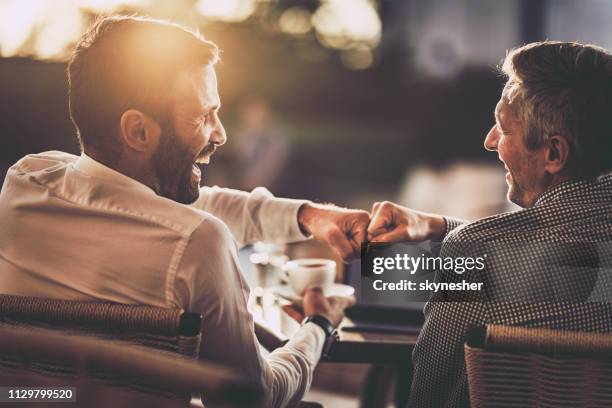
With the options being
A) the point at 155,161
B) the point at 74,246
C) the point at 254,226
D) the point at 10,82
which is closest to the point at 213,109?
the point at 155,161

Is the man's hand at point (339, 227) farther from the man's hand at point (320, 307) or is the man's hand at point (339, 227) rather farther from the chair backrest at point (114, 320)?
the chair backrest at point (114, 320)

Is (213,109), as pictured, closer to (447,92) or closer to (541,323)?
(541,323)

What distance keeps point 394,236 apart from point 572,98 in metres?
0.65

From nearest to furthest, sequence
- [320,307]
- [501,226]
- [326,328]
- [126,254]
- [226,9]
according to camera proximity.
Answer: [126,254]
[501,226]
[326,328]
[320,307]
[226,9]

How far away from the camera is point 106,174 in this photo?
3.85 feet

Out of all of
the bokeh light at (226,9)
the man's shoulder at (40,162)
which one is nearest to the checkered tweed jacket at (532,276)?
the man's shoulder at (40,162)

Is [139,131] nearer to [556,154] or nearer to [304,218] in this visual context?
[304,218]

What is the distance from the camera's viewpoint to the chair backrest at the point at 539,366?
889 millimetres

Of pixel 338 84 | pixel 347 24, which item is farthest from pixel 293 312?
pixel 347 24

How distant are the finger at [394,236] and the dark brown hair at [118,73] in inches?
29.1

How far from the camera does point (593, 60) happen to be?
3.96 feet

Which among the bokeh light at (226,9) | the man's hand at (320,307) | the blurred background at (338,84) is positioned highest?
the bokeh light at (226,9)

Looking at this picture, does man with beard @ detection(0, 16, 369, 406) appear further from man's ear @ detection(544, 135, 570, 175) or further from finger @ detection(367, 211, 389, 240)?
man's ear @ detection(544, 135, 570, 175)

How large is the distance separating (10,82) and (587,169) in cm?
893
